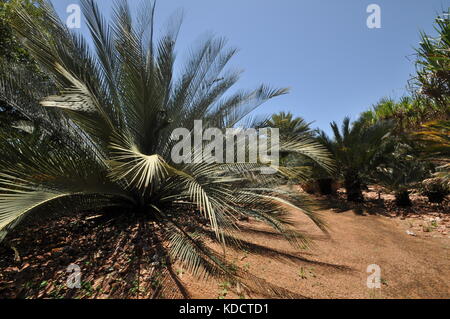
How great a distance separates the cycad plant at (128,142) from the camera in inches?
70.2

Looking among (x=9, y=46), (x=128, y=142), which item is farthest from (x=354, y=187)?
(x=9, y=46)

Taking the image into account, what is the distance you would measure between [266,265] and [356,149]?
458cm

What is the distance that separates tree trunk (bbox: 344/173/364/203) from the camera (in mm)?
5492

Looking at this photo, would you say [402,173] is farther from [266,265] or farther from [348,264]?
[266,265]

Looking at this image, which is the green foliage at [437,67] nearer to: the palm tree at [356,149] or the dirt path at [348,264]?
the dirt path at [348,264]

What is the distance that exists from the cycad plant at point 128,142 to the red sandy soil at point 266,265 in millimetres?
230

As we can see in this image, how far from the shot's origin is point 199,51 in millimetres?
3137

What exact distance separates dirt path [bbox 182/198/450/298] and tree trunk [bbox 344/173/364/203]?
2.25m

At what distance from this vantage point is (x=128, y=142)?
2.09m

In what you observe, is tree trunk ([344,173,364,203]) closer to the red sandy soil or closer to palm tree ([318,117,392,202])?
palm tree ([318,117,392,202])

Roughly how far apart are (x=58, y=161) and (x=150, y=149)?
119cm

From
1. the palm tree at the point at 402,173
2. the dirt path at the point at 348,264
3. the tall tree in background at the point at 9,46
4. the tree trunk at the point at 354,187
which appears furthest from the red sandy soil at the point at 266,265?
the tree trunk at the point at 354,187
